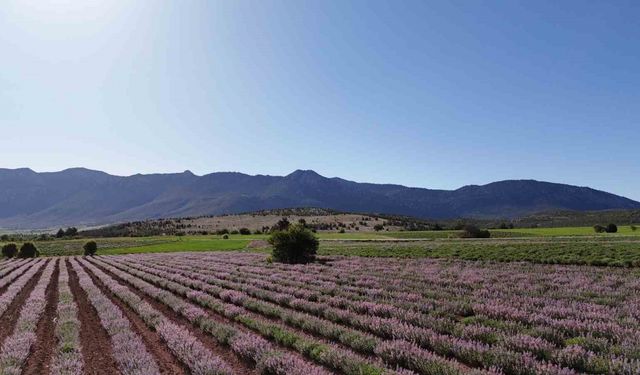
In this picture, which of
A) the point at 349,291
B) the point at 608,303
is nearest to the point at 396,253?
the point at 349,291

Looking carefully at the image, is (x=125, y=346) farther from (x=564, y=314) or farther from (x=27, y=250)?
(x=27, y=250)

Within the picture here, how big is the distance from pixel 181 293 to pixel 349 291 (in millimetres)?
8604

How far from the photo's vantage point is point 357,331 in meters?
11.8

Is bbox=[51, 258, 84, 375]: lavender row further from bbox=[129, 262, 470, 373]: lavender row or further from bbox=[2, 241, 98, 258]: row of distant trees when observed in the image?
bbox=[2, 241, 98, 258]: row of distant trees

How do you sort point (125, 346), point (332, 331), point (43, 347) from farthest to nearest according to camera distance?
point (43, 347) → point (332, 331) → point (125, 346)

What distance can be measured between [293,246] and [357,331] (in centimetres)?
3006

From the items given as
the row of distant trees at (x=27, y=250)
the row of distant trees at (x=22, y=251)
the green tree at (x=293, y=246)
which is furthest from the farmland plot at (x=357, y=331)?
the row of distant trees at (x=22, y=251)

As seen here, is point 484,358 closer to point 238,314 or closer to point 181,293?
point 238,314

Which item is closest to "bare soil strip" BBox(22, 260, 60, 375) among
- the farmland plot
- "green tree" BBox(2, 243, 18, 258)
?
the farmland plot

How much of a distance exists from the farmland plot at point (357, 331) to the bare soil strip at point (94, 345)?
0.04 metres

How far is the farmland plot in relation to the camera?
8.91 m

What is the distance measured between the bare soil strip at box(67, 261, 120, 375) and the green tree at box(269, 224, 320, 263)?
23.1 meters

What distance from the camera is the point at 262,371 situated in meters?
9.33

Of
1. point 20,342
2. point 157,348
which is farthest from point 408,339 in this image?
point 20,342
